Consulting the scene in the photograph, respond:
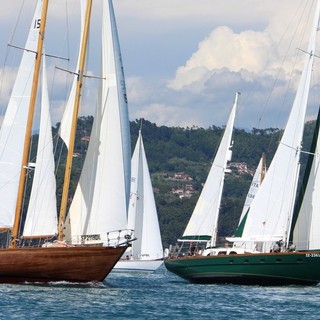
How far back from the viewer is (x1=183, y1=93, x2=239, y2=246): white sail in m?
64.6

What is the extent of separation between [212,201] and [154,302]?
59.2 feet

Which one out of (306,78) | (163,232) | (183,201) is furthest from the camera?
(183,201)

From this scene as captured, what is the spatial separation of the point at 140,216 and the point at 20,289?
29758mm

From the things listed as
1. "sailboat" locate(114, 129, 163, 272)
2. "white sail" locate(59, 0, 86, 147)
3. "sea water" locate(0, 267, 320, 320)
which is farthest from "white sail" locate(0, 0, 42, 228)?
"sailboat" locate(114, 129, 163, 272)

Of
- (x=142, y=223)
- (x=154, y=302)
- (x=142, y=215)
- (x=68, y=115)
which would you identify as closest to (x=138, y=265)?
(x=142, y=223)

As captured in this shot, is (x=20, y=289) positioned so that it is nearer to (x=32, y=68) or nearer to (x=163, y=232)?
(x=32, y=68)

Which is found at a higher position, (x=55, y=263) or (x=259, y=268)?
(x=259, y=268)

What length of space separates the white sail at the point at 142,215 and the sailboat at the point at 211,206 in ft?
37.8

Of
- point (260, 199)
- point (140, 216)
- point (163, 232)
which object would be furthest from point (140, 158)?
point (163, 232)

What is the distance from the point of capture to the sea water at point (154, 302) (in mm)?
42062

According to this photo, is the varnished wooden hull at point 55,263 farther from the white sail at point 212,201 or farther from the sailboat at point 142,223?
the sailboat at point 142,223

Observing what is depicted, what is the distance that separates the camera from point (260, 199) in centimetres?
5694

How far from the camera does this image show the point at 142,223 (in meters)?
77.8

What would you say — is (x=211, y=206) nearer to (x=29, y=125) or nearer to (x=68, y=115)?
(x=68, y=115)
